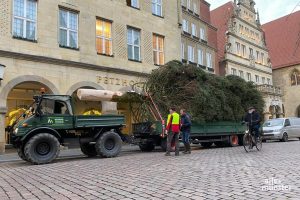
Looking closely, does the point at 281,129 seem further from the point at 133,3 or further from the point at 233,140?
the point at 133,3

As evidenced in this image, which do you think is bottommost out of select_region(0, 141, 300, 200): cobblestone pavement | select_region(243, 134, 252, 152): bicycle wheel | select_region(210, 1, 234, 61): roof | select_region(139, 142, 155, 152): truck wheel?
select_region(0, 141, 300, 200): cobblestone pavement

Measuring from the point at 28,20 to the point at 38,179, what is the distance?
12.8 metres

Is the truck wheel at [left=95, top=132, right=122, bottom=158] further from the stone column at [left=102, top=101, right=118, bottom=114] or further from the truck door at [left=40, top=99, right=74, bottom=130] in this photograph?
the stone column at [left=102, top=101, right=118, bottom=114]

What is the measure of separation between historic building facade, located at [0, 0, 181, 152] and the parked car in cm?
873

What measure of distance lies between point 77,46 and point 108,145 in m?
9.07

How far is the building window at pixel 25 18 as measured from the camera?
1819 cm

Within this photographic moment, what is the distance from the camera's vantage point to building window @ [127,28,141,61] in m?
24.3

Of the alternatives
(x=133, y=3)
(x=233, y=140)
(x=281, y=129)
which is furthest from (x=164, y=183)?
(x=133, y=3)

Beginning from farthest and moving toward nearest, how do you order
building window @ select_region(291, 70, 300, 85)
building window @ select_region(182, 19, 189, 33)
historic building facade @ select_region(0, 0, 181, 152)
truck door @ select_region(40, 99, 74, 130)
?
building window @ select_region(291, 70, 300, 85) < building window @ select_region(182, 19, 189, 33) < historic building facade @ select_region(0, 0, 181, 152) < truck door @ select_region(40, 99, 74, 130)

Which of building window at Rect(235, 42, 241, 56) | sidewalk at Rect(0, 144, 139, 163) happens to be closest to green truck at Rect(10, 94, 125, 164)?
sidewalk at Rect(0, 144, 139, 163)

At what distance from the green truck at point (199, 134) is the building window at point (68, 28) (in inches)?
277

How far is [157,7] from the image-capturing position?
26922 mm

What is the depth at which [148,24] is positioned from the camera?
25594 millimetres

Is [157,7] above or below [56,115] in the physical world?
above
